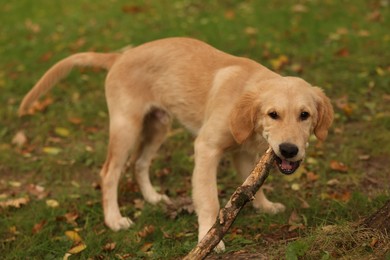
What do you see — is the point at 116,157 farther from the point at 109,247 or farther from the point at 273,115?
the point at 273,115

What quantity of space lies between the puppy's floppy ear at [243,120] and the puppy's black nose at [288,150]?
Result: 0.45 m

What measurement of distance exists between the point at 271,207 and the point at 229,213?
1.45m

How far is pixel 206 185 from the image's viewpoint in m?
4.02

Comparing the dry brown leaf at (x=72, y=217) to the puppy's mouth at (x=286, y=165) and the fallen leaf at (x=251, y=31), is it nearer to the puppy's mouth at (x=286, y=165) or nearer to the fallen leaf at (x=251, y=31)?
the puppy's mouth at (x=286, y=165)

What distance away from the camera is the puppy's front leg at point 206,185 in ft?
13.0

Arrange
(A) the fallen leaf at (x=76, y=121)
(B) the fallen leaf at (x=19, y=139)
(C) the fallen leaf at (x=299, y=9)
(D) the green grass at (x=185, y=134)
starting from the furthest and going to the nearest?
(C) the fallen leaf at (x=299, y=9), (A) the fallen leaf at (x=76, y=121), (B) the fallen leaf at (x=19, y=139), (D) the green grass at (x=185, y=134)

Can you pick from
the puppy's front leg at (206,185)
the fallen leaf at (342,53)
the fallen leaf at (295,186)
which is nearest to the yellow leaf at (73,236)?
the puppy's front leg at (206,185)

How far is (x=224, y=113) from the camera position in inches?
158

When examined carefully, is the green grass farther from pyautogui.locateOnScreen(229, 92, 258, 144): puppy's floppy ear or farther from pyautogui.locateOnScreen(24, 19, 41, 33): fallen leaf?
pyautogui.locateOnScreen(229, 92, 258, 144): puppy's floppy ear

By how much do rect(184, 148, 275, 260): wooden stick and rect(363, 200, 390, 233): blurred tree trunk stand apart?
731mm

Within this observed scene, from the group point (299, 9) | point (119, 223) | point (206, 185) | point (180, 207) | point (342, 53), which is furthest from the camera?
point (299, 9)

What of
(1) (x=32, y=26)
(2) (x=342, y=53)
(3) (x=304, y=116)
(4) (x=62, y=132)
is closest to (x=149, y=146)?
(4) (x=62, y=132)

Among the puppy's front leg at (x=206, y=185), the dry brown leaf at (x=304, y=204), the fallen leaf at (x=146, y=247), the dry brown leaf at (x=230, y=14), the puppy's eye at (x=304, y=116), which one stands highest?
the puppy's eye at (x=304, y=116)

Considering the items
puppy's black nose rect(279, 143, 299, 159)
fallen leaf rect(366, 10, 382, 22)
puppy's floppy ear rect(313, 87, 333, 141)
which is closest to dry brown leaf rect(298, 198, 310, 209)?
puppy's floppy ear rect(313, 87, 333, 141)
